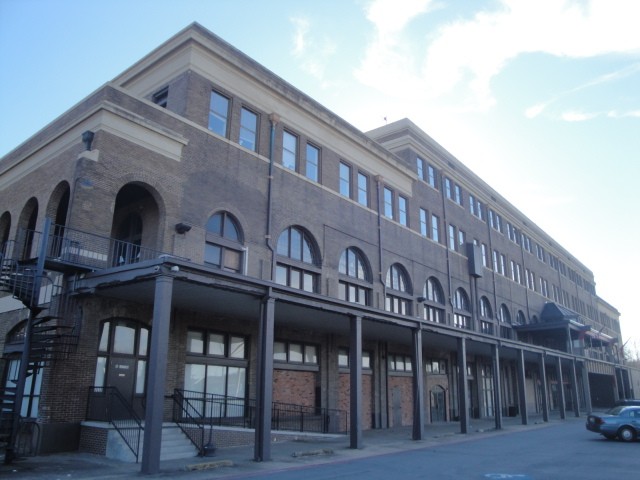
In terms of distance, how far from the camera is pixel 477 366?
38.6 m

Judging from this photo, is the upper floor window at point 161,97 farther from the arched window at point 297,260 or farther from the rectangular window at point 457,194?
the rectangular window at point 457,194

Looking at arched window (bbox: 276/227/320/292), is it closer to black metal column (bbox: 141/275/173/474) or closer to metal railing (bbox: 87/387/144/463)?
metal railing (bbox: 87/387/144/463)

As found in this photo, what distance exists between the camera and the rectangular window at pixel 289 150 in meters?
24.4

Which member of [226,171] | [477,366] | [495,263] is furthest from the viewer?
[495,263]

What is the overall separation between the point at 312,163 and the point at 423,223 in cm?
1103

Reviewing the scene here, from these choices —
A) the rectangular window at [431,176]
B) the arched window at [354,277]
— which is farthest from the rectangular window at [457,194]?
the arched window at [354,277]

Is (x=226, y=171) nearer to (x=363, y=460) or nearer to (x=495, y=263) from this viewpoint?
(x=363, y=460)

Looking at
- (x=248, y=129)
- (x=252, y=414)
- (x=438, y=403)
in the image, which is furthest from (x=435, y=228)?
(x=252, y=414)

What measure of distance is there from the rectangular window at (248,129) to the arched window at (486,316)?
915 inches

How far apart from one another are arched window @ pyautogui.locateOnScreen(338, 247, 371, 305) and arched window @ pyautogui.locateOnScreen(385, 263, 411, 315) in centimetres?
177

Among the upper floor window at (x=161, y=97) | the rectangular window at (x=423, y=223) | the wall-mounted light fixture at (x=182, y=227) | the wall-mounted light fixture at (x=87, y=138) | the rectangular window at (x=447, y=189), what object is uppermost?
the rectangular window at (x=447, y=189)

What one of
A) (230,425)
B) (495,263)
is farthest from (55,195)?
(495,263)

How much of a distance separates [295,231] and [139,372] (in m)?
9.12

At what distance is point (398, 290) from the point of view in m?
29.9
